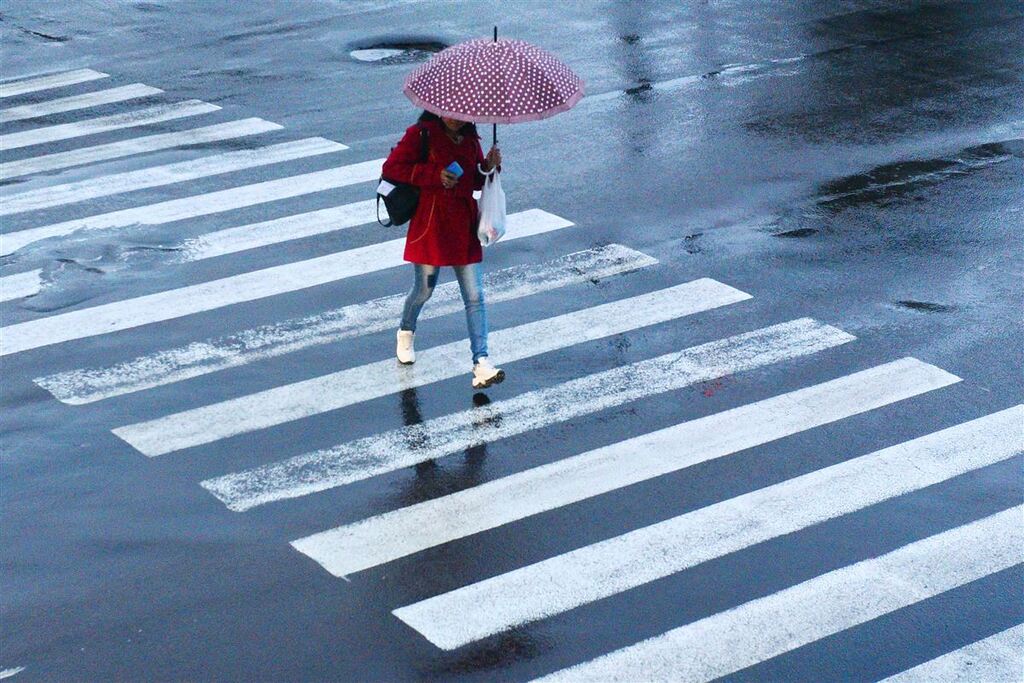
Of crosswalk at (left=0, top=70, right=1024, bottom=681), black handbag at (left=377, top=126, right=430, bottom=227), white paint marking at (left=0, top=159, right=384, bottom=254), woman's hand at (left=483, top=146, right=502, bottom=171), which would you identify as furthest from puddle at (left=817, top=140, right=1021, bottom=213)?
black handbag at (left=377, top=126, right=430, bottom=227)

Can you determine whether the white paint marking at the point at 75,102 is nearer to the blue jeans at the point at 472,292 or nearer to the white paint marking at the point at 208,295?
the white paint marking at the point at 208,295

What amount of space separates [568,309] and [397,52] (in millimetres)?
7817

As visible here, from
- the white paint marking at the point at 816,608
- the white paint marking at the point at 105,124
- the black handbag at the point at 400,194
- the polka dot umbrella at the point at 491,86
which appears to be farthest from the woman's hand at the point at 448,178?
the white paint marking at the point at 105,124

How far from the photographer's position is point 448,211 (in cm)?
870

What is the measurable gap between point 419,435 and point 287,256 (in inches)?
127

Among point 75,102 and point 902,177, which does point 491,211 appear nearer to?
point 902,177

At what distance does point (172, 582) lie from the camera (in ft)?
22.4

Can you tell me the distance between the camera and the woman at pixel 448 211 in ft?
28.0

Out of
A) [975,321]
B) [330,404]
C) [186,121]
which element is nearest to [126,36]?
[186,121]

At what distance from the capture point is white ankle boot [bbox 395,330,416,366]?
923 centimetres

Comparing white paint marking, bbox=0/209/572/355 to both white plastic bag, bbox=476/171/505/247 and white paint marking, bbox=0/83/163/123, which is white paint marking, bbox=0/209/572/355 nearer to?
white plastic bag, bbox=476/171/505/247

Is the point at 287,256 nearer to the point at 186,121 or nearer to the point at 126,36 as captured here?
the point at 186,121

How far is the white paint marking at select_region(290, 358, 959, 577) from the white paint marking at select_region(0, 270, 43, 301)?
4.29m

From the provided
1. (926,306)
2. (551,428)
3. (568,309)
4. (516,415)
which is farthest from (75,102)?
(926,306)
